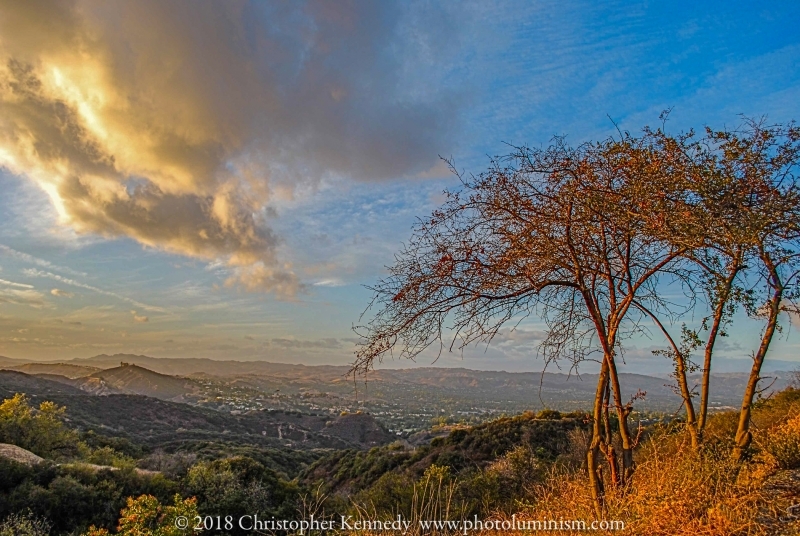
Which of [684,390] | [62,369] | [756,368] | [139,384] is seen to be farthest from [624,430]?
[62,369]

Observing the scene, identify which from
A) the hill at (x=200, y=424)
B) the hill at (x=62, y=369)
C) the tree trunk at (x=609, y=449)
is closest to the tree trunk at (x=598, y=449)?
the tree trunk at (x=609, y=449)

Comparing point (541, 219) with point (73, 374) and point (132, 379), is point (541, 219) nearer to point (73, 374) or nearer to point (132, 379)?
point (132, 379)

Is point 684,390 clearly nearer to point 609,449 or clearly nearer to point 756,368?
point 756,368

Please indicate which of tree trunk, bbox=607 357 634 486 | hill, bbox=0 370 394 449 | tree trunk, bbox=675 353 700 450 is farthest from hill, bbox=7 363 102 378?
tree trunk, bbox=675 353 700 450

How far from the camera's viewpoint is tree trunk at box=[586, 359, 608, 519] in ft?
Result: 16.3

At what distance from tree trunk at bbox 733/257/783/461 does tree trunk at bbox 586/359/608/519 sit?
1638 mm

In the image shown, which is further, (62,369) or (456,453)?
(62,369)

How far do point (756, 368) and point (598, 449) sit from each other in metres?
2.18

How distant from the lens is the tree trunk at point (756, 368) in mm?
5172

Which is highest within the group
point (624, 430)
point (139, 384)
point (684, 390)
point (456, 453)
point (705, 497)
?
point (684, 390)

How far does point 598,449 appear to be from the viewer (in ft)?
16.7

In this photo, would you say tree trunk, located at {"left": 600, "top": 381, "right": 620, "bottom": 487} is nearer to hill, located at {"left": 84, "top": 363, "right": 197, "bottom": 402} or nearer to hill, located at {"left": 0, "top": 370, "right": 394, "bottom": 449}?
hill, located at {"left": 0, "top": 370, "right": 394, "bottom": 449}

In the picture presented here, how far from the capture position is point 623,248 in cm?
556

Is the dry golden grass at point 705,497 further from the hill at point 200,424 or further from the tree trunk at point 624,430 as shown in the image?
the hill at point 200,424
